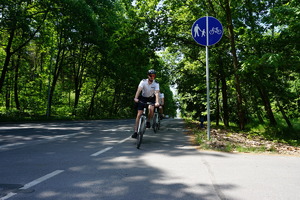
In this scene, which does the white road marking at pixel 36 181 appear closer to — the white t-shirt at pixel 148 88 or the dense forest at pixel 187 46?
the white t-shirt at pixel 148 88

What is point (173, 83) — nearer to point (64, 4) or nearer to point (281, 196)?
point (64, 4)

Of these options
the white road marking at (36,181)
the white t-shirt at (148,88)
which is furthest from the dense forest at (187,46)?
the white road marking at (36,181)

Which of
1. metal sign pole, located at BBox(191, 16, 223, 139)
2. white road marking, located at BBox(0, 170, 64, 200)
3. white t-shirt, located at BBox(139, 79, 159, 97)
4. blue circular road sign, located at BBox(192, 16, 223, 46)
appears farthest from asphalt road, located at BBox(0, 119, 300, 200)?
blue circular road sign, located at BBox(192, 16, 223, 46)

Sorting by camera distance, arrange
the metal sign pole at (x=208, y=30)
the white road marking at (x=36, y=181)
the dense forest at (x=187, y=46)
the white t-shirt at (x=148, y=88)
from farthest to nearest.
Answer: the dense forest at (x=187, y=46)
the metal sign pole at (x=208, y=30)
the white t-shirt at (x=148, y=88)
the white road marking at (x=36, y=181)

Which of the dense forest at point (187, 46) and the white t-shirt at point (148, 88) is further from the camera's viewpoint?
the dense forest at point (187, 46)

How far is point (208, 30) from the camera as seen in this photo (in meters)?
7.87

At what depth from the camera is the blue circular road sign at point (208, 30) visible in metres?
7.80

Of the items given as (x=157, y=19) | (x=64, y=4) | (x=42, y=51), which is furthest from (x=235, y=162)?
(x=42, y=51)

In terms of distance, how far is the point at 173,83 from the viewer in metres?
20.0

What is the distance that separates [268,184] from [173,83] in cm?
1698

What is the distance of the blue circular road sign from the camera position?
7.80 metres

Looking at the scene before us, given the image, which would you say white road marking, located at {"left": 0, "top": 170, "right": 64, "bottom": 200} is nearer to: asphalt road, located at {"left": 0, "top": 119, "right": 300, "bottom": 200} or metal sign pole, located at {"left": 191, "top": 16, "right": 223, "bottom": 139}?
asphalt road, located at {"left": 0, "top": 119, "right": 300, "bottom": 200}

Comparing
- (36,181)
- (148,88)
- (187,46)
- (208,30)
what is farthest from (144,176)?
(187,46)

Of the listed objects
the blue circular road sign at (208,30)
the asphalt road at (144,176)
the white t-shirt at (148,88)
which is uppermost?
the blue circular road sign at (208,30)
